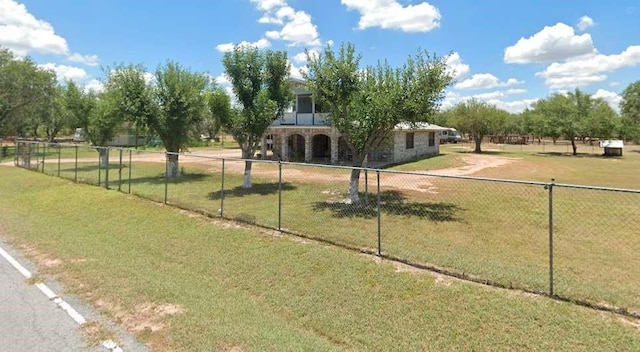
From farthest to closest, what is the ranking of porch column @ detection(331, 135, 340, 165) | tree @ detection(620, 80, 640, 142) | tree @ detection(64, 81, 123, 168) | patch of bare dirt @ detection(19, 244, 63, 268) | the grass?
tree @ detection(620, 80, 640, 142) → porch column @ detection(331, 135, 340, 165) → tree @ detection(64, 81, 123, 168) → patch of bare dirt @ detection(19, 244, 63, 268) → the grass

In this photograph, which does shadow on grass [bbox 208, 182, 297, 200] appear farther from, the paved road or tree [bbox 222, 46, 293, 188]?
the paved road

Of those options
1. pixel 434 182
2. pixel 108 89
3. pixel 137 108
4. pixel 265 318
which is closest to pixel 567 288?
pixel 265 318

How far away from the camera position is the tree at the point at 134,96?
733 inches

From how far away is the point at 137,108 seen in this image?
730 inches

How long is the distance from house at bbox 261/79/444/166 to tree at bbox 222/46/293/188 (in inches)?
388

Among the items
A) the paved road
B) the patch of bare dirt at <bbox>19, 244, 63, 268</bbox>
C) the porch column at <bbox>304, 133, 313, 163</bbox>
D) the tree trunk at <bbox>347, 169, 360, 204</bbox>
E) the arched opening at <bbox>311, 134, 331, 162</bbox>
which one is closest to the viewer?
the paved road

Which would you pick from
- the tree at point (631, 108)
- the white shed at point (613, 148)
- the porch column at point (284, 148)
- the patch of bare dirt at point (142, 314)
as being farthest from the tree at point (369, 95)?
the tree at point (631, 108)

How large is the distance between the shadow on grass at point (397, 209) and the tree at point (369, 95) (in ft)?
2.06

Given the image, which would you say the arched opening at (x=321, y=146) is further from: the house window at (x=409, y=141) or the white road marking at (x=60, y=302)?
the white road marking at (x=60, y=302)

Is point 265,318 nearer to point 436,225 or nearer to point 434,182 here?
point 436,225

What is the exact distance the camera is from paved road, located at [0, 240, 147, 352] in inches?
168

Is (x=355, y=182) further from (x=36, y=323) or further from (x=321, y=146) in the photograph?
(x=321, y=146)

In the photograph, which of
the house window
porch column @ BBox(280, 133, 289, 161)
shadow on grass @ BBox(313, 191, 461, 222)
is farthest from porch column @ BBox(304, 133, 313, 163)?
shadow on grass @ BBox(313, 191, 461, 222)

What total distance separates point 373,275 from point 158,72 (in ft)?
55.7
